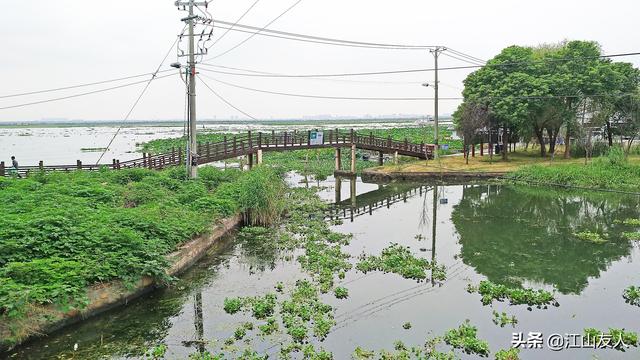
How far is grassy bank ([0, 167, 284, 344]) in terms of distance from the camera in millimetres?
9366

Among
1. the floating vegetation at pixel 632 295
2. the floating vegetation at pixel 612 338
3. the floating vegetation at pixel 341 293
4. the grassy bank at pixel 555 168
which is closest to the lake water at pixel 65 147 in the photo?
the grassy bank at pixel 555 168

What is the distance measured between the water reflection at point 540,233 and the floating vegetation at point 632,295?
1067mm

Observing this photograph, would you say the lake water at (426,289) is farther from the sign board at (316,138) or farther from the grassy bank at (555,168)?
the sign board at (316,138)

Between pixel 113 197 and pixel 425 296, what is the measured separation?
11.4 metres

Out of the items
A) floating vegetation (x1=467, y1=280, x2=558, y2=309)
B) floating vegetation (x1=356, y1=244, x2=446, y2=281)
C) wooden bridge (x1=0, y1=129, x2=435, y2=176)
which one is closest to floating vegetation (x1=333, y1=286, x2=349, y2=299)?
floating vegetation (x1=356, y1=244, x2=446, y2=281)

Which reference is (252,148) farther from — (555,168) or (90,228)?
(555,168)

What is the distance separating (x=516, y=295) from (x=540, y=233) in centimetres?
814

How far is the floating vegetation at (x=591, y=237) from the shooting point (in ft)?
55.7

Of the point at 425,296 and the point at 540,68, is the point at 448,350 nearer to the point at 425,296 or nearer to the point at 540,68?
the point at 425,296

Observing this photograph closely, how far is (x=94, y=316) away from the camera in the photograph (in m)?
10.4

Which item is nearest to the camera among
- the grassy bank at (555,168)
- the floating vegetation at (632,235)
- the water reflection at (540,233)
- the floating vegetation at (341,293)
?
the floating vegetation at (341,293)

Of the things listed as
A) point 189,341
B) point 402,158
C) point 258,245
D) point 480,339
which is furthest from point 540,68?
point 189,341

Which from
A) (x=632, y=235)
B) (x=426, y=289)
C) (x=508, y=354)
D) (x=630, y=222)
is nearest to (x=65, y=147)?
(x=426, y=289)

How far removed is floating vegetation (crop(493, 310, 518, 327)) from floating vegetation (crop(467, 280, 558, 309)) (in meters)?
0.89
